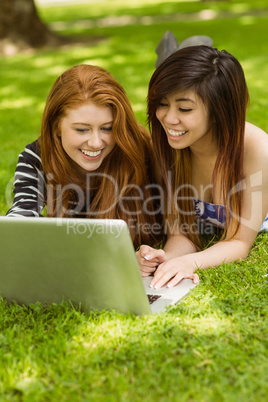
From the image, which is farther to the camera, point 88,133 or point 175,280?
point 88,133

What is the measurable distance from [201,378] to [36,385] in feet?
1.87

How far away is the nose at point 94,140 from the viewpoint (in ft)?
8.95

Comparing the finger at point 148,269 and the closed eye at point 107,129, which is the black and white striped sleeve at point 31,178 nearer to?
the closed eye at point 107,129

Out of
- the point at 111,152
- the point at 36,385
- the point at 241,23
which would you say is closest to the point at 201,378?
the point at 36,385

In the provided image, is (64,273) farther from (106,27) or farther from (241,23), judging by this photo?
(106,27)

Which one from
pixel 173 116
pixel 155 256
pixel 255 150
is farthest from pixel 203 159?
pixel 155 256

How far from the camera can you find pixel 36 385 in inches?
75.5

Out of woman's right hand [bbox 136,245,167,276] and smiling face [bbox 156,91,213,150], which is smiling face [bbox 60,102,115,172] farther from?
Result: woman's right hand [bbox 136,245,167,276]

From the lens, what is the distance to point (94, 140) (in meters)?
2.73

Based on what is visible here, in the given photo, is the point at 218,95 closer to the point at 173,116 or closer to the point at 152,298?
the point at 173,116

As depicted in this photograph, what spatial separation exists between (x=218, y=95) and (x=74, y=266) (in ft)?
3.58

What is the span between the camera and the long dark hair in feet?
8.59

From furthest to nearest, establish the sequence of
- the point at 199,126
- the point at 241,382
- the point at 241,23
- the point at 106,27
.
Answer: the point at 106,27
the point at 241,23
the point at 199,126
the point at 241,382

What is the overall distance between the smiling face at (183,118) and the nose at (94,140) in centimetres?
32
